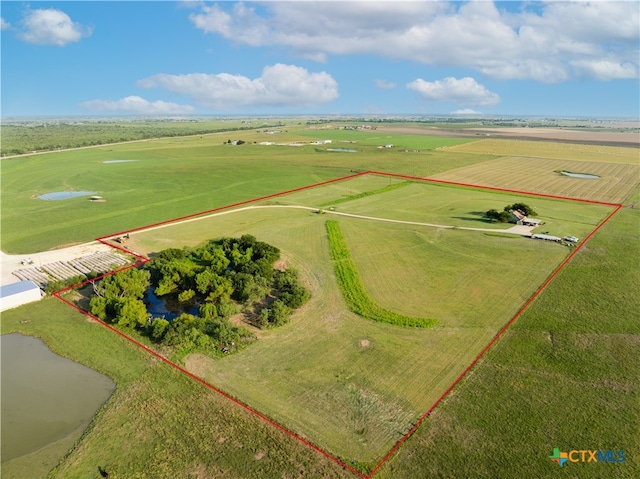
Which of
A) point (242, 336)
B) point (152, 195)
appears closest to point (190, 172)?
point (152, 195)

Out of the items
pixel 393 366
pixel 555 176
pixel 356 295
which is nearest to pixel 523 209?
pixel 356 295

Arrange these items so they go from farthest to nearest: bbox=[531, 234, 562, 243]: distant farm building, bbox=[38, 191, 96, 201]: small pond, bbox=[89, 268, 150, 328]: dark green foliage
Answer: bbox=[38, 191, 96, 201]: small pond → bbox=[531, 234, 562, 243]: distant farm building → bbox=[89, 268, 150, 328]: dark green foliage

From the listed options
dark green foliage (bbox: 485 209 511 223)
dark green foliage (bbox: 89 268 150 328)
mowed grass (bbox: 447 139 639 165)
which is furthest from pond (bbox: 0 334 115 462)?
mowed grass (bbox: 447 139 639 165)

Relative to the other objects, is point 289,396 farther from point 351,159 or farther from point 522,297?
point 351,159

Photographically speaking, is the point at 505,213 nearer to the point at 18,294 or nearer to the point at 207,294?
the point at 207,294

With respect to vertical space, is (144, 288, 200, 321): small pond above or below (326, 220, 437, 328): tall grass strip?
below

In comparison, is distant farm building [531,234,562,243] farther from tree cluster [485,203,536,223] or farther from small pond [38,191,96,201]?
small pond [38,191,96,201]
